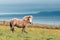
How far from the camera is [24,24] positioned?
2053 cm

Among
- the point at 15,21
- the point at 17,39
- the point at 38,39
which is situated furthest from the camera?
the point at 15,21

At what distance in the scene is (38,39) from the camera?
14.6 m

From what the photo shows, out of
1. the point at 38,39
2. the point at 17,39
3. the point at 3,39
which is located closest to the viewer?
the point at 3,39

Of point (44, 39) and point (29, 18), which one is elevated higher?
point (29, 18)

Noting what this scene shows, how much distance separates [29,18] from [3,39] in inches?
322

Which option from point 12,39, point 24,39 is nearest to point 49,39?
point 24,39

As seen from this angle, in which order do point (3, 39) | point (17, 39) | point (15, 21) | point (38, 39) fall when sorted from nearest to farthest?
1. point (3, 39)
2. point (17, 39)
3. point (38, 39)
4. point (15, 21)

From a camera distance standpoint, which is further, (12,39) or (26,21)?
(26,21)

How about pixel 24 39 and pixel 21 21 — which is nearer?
pixel 24 39

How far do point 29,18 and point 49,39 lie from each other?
19.9 feet

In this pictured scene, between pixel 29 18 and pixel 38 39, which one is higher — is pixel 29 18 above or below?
above

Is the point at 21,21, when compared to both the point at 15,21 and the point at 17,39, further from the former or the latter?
the point at 17,39

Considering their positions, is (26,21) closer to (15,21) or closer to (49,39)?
(15,21)

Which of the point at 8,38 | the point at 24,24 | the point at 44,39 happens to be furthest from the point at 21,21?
the point at 8,38
